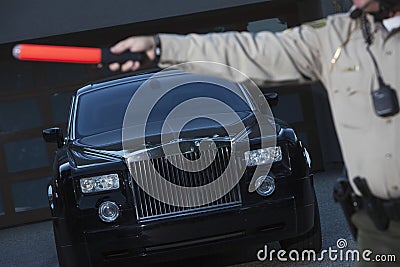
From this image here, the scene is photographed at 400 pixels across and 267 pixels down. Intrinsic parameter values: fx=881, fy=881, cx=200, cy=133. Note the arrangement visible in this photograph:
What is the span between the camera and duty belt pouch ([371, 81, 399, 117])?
2846mm

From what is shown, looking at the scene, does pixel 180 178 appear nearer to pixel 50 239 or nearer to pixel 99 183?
pixel 99 183

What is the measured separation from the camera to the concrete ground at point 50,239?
761 centimetres

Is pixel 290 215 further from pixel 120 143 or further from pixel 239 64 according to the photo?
pixel 239 64

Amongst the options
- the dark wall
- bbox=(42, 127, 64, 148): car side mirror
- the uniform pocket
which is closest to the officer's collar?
the uniform pocket

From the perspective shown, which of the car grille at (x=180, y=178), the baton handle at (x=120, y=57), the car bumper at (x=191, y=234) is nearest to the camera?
the baton handle at (x=120, y=57)

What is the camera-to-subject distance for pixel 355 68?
116 inches

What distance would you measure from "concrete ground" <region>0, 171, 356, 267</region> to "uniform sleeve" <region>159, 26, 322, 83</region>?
4124 mm

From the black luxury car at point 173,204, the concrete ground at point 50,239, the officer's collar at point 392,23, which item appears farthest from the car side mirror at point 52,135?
the officer's collar at point 392,23

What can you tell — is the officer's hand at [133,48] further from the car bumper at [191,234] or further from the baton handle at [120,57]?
the car bumper at [191,234]

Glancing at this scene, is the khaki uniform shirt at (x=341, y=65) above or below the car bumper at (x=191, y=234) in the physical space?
above

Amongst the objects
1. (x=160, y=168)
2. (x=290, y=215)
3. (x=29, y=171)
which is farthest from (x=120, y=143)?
(x=29, y=171)

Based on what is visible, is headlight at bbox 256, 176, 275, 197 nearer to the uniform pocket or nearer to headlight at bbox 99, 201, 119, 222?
headlight at bbox 99, 201, 119, 222

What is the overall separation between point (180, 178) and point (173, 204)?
0.21 m

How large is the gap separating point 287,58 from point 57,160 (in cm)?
446
